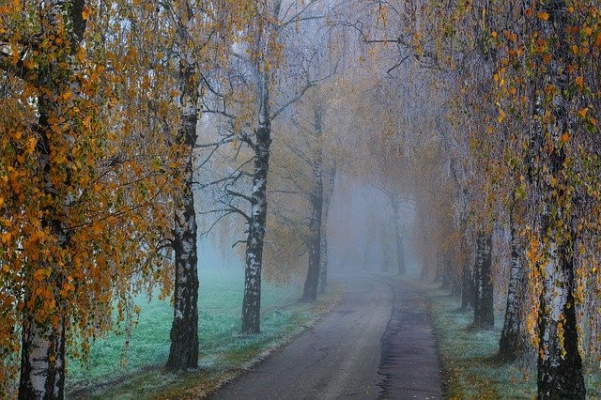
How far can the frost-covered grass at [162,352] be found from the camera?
1160cm

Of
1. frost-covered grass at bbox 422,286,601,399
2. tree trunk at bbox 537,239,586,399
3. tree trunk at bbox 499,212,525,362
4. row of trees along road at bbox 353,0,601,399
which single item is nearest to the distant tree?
row of trees along road at bbox 353,0,601,399

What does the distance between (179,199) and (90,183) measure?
3437 mm

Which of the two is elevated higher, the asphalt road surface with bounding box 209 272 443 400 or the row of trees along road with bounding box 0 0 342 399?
the row of trees along road with bounding box 0 0 342 399

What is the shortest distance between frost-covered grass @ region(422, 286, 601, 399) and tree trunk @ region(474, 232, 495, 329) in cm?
43

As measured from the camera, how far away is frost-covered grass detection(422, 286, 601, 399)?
10.4 m

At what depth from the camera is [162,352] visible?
15.8m

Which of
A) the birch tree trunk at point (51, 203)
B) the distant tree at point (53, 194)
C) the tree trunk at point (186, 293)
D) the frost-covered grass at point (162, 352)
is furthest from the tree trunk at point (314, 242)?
the birch tree trunk at point (51, 203)

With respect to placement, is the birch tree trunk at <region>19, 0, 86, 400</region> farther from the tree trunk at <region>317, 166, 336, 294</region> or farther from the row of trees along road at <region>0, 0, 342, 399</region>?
the tree trunk at <region>317, 166, 336, 294</region>

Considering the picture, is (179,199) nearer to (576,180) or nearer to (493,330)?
(576,180)

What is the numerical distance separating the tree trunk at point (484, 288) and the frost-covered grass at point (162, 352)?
18.8 feet

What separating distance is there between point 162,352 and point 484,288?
396 inches

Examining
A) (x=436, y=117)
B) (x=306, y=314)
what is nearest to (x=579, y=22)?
(x=436, y=117)

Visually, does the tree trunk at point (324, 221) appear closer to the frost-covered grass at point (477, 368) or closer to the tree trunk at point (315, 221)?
the tree trunk at point (315, 221)

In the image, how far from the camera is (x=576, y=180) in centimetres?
571
